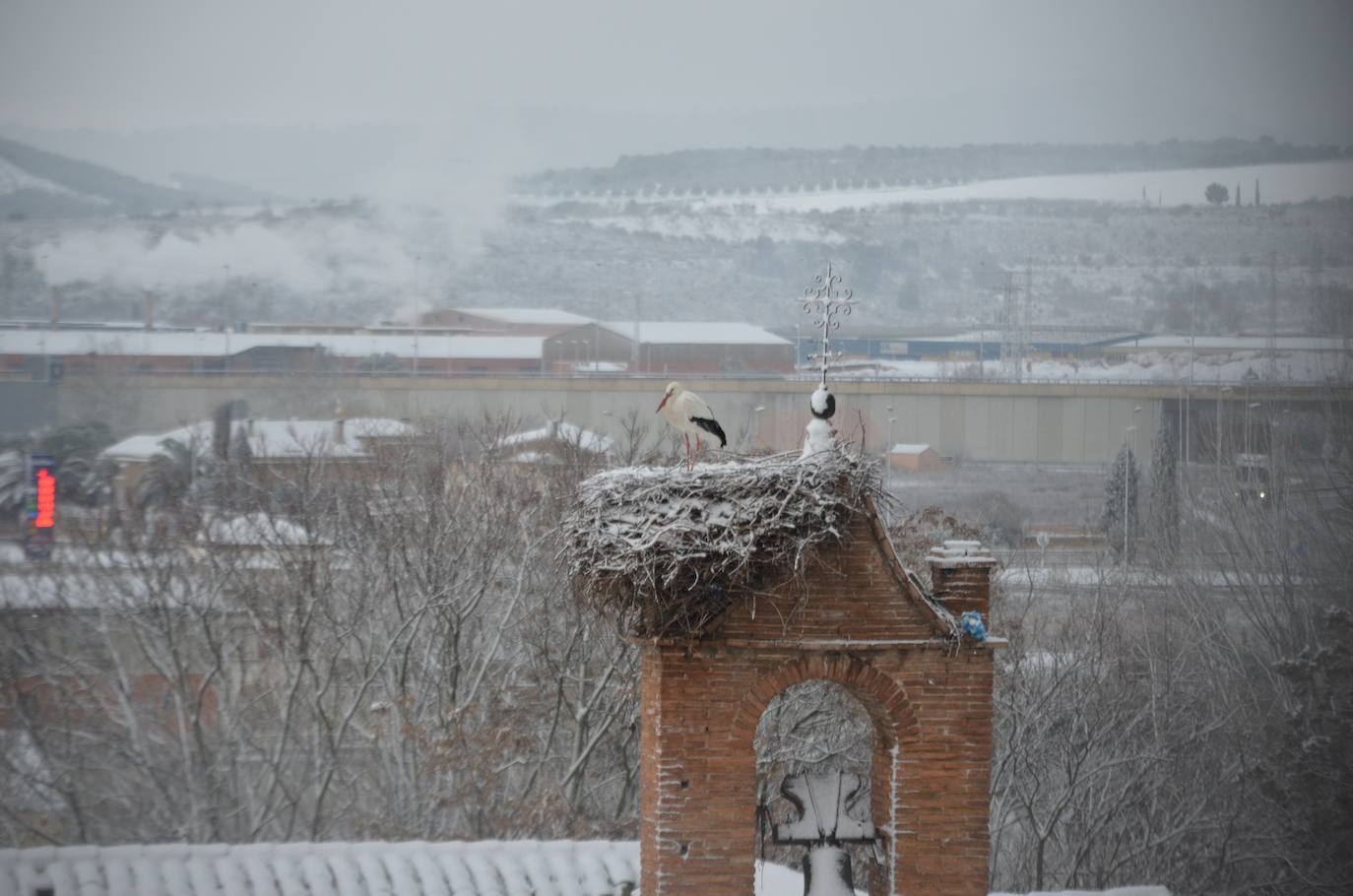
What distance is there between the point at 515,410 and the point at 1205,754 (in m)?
58.5

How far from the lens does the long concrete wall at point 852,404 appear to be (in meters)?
88.4

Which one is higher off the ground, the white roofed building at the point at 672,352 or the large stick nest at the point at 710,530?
the white roofed building at the point at 672,352

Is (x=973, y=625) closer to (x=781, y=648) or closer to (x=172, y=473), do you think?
(x=781, y=648)

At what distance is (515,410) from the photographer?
89.8 m

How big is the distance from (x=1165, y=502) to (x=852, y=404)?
1300 inches

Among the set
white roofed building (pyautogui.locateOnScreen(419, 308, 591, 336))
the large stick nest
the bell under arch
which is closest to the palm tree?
the bell under arch

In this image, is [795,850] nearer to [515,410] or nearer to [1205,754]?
[1205,754]

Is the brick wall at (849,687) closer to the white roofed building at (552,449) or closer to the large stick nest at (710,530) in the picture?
the large stick nest at (710,530)

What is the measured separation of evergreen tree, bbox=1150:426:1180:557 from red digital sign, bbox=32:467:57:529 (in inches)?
1122

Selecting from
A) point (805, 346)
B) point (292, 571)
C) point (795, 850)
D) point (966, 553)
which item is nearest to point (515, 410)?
point (805, 346)

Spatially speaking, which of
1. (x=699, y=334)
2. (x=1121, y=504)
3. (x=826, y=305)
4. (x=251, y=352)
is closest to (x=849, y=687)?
(x=826, y=305)

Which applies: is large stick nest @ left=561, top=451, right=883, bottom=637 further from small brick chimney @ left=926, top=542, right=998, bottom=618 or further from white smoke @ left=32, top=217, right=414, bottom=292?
white smoke @ left=32, top=217, right=414, bottom=292

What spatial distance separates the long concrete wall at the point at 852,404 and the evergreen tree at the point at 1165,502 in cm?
1958

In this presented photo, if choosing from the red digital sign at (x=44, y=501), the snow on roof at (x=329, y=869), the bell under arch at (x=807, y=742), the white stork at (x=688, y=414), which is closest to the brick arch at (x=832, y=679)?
the white stork at (x=688, y=414)
